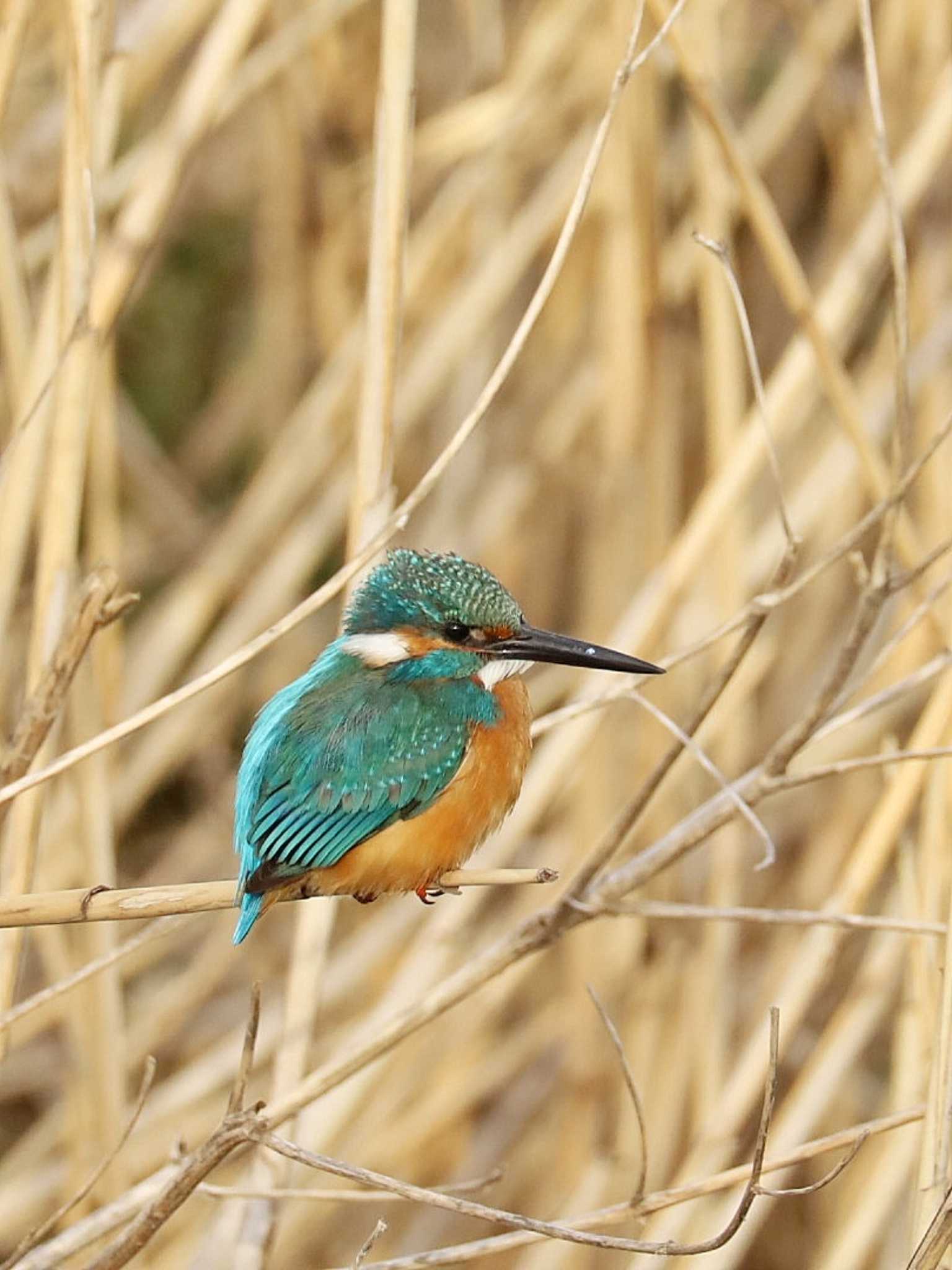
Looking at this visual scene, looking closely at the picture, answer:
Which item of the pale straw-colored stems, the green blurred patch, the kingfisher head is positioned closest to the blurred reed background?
the green blurred patch

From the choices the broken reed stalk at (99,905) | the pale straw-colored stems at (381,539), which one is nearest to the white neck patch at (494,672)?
the pale straw-colored stems at (381,539)

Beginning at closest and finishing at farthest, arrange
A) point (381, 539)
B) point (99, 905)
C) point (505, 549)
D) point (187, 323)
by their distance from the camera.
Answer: point (99, 905) → point (381, 539) → point (505, 549) → point (187, 323)

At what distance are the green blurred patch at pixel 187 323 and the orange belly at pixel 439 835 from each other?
2233mm

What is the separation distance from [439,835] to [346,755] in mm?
157

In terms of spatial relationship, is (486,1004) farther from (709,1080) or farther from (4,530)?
(4,530)

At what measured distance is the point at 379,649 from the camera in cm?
213

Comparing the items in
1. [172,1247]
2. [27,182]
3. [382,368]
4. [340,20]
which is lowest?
[172,1247]

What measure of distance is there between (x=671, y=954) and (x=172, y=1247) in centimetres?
103

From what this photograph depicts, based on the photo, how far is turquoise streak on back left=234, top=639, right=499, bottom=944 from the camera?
6.04 ft

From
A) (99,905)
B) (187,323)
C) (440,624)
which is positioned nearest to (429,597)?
(440,624)

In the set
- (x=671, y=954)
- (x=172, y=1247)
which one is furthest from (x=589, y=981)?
(x=172, y=1247)

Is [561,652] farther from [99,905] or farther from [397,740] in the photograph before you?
[99,905]

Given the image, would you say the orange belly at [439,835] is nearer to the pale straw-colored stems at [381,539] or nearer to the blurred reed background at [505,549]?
the blurred reed background at [505,549]

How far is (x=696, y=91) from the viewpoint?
228 cm
